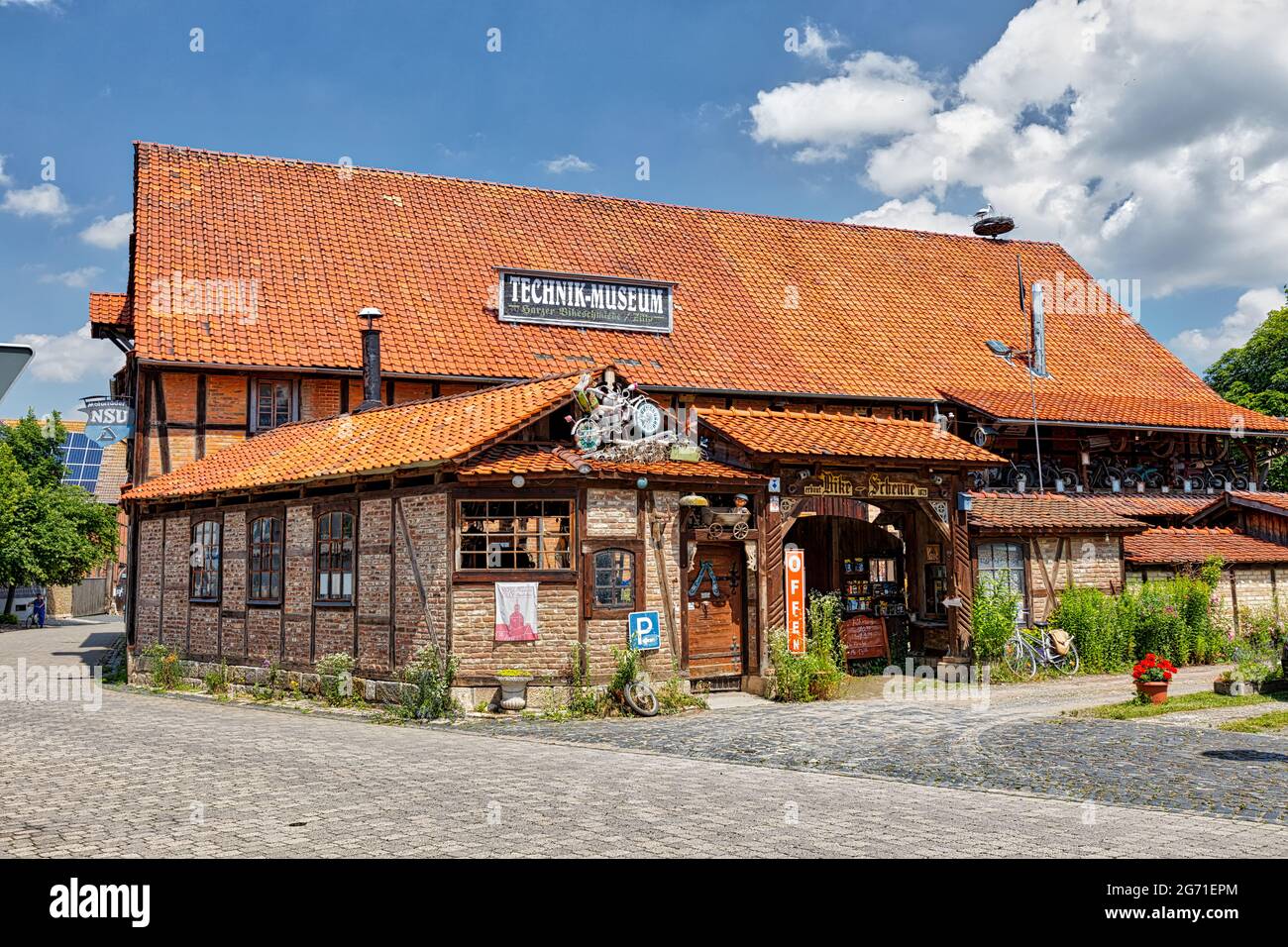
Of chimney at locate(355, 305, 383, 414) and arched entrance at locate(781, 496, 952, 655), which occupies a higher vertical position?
chimney at locate(355, 305, 383, 414)

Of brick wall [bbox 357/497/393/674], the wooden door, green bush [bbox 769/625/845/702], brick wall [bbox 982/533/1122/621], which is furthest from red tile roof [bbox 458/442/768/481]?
brick wall [bbox 982/533/1122/621]

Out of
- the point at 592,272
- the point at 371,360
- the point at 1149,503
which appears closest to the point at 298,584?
the point at 371,360

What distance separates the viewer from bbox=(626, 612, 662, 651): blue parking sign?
15.0 m

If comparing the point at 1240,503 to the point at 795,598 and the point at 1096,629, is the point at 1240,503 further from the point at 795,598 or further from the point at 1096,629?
the point at 795,598

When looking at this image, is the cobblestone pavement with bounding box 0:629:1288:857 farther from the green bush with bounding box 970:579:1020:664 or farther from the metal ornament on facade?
the green bush with bounding box 970:579:1020:664

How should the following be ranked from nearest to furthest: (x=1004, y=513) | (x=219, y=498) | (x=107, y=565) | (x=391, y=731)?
(x=391, y=731)
(x=219, y=498)
(x=1004, y=513)
(x=107, y=565)

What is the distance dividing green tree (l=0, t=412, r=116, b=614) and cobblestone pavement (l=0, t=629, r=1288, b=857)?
104ft

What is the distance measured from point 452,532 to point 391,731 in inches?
101

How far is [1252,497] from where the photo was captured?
2402 cm

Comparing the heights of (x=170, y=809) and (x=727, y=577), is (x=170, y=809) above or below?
Answer: below

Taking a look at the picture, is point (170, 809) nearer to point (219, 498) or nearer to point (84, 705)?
point (84, 705)

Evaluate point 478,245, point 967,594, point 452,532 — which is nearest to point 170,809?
point 452,532

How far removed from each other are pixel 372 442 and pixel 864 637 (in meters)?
8.65

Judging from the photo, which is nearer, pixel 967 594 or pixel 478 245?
pixel 967 594
